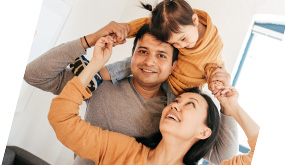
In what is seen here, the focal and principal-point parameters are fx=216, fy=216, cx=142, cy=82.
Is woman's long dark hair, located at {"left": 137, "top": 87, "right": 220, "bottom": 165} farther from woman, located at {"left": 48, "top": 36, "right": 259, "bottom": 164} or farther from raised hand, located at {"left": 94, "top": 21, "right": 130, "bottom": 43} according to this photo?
raised hand, located at {"left": 94, "top": 21, "right": 130, "bottom": 43}

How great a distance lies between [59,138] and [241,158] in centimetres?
49

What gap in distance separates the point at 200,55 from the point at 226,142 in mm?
270

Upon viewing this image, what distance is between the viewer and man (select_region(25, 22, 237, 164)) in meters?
0.59

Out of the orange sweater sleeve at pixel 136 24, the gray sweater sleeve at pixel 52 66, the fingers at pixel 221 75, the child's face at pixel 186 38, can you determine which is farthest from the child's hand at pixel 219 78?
Result: the gray sweater sleeve at pixel 52 66

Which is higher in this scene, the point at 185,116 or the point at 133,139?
the point at 185,116

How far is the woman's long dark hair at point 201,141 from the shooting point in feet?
2.13

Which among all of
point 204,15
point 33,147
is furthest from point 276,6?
point 33,147

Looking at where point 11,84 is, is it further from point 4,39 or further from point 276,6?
point 276,6

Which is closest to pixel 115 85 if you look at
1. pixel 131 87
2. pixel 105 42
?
pixel 131 87

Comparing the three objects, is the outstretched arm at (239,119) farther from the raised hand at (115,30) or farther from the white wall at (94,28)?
the raised hand at (115,30)

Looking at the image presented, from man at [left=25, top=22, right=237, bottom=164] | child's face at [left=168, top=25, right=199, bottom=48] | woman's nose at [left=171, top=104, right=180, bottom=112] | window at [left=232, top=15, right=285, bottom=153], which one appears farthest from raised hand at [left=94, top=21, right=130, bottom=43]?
window at [left=232, top=15, right=285, bottom=153]

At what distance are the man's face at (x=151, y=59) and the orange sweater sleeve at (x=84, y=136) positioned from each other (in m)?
0.17

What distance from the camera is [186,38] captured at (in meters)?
0.64

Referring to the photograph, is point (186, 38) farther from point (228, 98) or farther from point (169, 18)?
point (228, 98)
